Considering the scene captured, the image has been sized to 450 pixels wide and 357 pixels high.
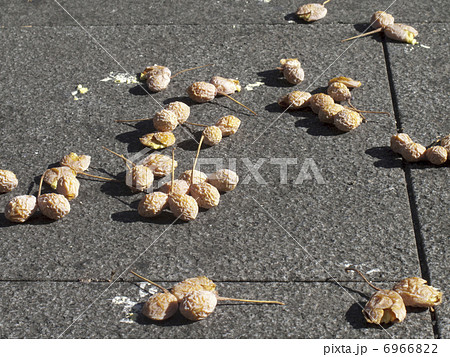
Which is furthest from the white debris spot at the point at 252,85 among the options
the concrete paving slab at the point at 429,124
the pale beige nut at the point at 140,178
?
the pale beige nut at the point at 140,178

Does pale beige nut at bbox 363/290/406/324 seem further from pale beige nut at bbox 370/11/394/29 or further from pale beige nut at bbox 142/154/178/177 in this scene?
pale beige nut at bbox 370/11/394/29

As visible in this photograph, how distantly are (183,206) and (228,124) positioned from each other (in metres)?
0.59

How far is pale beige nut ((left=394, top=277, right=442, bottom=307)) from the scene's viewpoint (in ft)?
6.75

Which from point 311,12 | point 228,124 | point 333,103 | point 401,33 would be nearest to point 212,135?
point 228,124

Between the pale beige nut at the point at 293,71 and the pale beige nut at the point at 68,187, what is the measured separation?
1.27 m

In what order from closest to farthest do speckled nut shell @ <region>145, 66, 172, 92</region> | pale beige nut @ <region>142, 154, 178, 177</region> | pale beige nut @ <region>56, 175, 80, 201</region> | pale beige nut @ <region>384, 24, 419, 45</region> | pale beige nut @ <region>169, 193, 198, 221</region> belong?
pale beige nut @ <region>169, 193, 198, 221</region>
pale beige nut @ <region>56, 175, 80, 201</region>
pale beige nut @ <region>142, 154, 178, 177</region>
speckled nut shell @ <region>145, 66, 172, 92</region>
pale beige nut @ <region>384, 24, 419, 45</region>

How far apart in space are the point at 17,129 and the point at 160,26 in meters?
1.17

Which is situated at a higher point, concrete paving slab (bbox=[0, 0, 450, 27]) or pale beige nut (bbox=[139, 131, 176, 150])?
concrete paving slab (bbox=[0, 0, 450, 27])

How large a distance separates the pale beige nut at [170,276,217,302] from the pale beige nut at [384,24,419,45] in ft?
6.55

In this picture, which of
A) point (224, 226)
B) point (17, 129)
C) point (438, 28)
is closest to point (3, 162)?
point (17, 129)

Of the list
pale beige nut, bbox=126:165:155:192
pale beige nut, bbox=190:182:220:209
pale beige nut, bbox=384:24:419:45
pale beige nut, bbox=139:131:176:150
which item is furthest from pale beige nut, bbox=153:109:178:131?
pale beige nut, bbox=384:24:419:45

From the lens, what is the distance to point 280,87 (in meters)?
3.14

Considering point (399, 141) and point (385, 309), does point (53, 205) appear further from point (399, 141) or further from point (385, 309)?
Result: point (399, 141)
